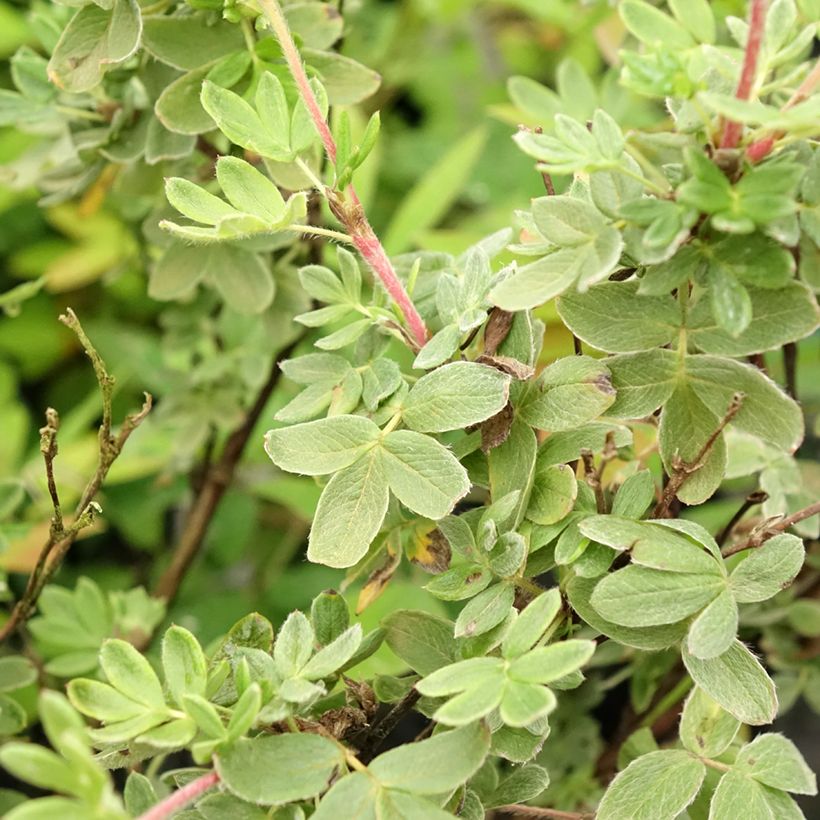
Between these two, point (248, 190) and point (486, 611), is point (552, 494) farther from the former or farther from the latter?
point (248, 190)

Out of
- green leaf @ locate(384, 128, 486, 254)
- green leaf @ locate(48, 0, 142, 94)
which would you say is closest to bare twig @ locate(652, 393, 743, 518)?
green leaf @ locate(48, 0, 142, 94)

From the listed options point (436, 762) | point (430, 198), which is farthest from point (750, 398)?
point (430, 198)

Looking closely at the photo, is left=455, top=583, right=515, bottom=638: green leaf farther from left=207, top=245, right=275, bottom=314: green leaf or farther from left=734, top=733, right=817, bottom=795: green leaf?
left=207, top=245, right=275, bottom=314: green leaf

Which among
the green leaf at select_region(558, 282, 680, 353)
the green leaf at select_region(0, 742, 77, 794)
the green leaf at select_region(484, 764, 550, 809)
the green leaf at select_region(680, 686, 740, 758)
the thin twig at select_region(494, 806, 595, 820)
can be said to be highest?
the green leaf at select_region(558, 282, 680, 353)

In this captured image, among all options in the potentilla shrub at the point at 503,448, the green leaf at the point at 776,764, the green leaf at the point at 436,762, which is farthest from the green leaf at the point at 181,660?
the green leaf at the point at 776,764

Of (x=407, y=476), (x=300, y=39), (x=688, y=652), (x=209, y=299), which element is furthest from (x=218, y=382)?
(x=688, y=652)

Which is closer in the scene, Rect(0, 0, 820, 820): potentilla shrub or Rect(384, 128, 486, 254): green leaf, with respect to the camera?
Rect(0, 0, 820, 820): potentilla shrub
